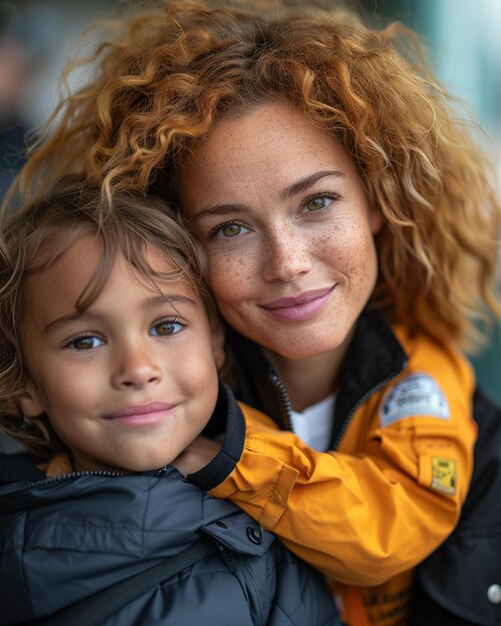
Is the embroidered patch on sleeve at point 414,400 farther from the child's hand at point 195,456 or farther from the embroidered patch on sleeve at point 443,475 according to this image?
the child's hand at point 195,456

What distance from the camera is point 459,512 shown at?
1869 mm

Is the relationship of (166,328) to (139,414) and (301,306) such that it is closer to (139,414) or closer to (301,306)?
(139,414)

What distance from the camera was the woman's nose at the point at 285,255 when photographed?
1764 millimetres

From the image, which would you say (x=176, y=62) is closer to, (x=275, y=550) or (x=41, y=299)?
(x=41, y=299)

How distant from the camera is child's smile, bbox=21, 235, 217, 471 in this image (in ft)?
5.22

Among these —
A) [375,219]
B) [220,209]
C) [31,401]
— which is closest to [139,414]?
[31,401]

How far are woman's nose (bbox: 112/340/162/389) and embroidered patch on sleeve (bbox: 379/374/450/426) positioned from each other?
682 mm

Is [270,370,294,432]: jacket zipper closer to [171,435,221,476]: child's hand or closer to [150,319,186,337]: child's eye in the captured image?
[171,435,221,476]: child's hand

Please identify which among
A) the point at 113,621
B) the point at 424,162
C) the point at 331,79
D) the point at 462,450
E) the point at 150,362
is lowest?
the point at 113,621

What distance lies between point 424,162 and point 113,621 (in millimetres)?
1371

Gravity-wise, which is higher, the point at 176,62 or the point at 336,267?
the point at 176,62

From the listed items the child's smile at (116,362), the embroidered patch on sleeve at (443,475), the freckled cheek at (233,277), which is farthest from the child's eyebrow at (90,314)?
the embroidered patch on sleeve at (443,475)

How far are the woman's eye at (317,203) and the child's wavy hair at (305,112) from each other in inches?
6.4

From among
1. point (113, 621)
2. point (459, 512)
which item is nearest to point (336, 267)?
point (459, 512)
